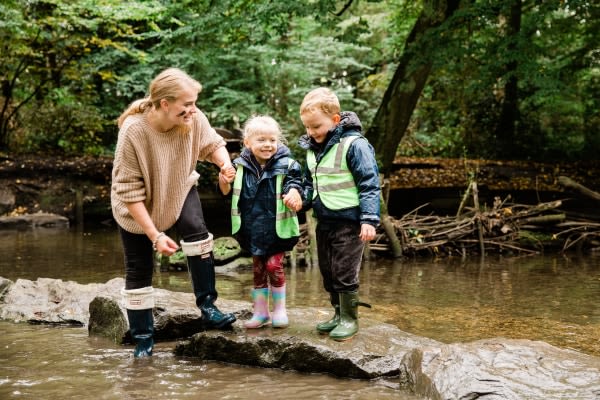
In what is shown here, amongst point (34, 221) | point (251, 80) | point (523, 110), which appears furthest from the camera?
point (523, 110)

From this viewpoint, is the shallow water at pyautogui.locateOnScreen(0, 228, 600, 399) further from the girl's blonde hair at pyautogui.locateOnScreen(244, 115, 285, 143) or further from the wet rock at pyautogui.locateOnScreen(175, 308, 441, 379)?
the girl's blonde hair at pyautogui.locateOnScreen(244, 115, 285, 143)

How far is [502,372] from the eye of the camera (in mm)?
3012

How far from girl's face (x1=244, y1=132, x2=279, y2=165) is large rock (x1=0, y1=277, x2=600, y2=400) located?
111 cm

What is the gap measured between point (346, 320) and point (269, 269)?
0.57 metres

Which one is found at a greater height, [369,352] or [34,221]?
[34,221]

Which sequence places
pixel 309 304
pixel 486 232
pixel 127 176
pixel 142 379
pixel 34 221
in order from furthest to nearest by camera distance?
1. pixel 34 221
2. pixel 486 232
3. pixel 309 304
4. pixel 127 176
5. pixel 142 379

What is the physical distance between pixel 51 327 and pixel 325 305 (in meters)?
2.39

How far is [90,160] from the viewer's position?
16.2m

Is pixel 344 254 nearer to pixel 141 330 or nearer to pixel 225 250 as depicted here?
pixel 141 330

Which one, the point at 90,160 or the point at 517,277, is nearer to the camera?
the point at 517,277

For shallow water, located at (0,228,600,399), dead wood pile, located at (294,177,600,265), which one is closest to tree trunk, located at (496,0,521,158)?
dead wood pile, located at (294,177,600,265)

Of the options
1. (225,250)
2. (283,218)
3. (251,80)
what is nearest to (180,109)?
(283,218)

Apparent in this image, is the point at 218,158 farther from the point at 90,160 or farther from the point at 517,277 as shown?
the point at 90,160

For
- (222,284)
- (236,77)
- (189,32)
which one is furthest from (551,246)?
(236,77)
